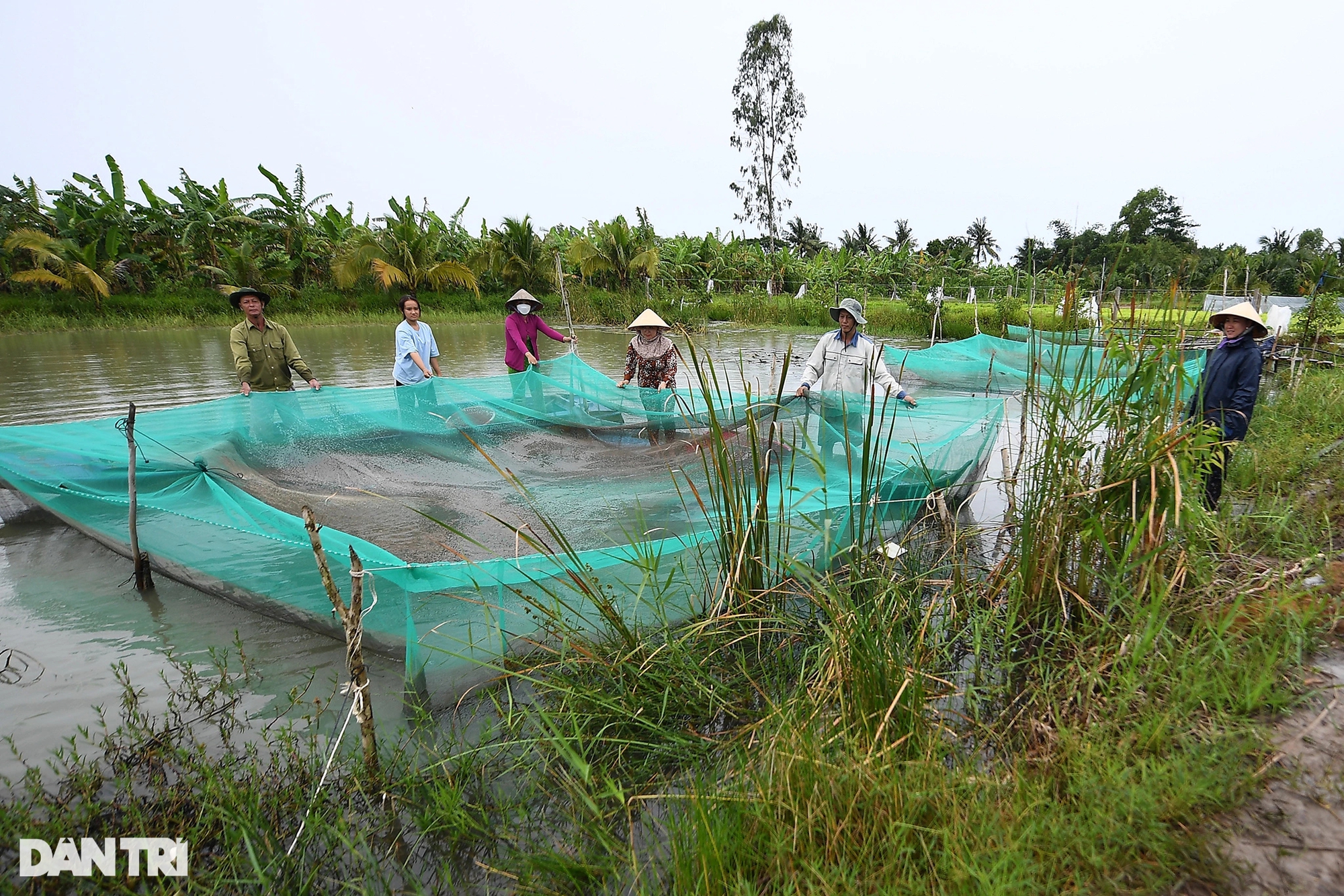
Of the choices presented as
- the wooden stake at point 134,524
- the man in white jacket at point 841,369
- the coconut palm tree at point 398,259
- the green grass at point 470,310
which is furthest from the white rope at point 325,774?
the coconut palm tree at point 398,259

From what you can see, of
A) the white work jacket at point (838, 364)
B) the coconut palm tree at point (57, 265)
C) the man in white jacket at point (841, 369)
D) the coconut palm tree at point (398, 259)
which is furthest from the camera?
the coconut palm tree at point (398, 259)

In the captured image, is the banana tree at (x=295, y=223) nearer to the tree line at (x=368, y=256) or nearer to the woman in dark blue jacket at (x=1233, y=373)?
the tree line at (x=368, y=256)

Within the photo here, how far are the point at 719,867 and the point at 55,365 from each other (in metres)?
11.6

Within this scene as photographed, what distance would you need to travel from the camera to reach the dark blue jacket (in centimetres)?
305

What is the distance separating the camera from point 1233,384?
3107 millimetres

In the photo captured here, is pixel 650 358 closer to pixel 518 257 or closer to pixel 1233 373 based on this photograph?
pixel 1233 373

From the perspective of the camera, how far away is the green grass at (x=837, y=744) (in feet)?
4.39

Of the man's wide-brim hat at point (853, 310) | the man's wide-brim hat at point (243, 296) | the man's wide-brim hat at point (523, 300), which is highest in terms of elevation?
the man's wide-brim hat at point (243, 296)

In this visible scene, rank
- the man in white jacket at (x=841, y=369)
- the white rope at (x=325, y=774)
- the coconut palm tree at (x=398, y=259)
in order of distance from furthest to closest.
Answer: the coconut palm tree at (x=398, y=259) < the man in white jacket at (x=841, y=369) < the white rope at (x=325, y=774)

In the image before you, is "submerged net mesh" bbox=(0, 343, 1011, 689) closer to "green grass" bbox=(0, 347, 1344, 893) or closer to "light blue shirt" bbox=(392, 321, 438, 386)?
"green grass" bbox=(0, 347, 1344, 893)

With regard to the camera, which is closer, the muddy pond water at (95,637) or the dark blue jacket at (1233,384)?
the muddy pond water at (95,637)

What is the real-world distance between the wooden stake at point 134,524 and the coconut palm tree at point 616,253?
15018 mm

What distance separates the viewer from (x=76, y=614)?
8.91 ft

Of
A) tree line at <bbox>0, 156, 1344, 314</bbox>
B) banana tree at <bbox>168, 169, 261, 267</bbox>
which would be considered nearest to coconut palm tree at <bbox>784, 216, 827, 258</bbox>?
tree line at <bbox>0, 156, 1344, 314</bbox>
